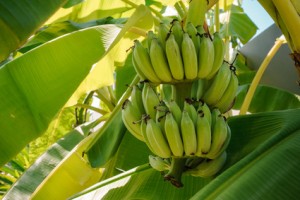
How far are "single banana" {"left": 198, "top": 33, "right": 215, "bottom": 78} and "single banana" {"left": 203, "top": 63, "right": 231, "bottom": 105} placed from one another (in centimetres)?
3

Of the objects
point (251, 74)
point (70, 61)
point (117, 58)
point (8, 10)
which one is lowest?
point (251, 74)

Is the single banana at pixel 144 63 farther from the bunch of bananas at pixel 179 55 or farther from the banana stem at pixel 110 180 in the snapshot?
the banana stem at pixel 110 180

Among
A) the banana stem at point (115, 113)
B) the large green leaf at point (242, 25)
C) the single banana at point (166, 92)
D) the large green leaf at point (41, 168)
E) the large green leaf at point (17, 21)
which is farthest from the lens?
the large green leaf at point (242, 25)

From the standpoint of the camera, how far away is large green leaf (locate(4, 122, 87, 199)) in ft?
4.01

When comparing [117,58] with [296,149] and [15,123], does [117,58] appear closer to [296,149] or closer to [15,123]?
[15,123]

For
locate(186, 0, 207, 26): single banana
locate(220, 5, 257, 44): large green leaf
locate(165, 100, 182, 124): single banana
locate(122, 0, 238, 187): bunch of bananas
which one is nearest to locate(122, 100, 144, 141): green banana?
locate(122, 0, 238, 187): bunch of bananas

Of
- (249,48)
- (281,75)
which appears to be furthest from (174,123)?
(249,48)

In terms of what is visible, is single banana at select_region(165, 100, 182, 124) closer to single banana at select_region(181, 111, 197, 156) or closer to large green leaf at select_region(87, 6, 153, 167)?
single banana at select_region(181, 111, 197, 156)

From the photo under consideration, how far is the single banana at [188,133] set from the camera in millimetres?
802

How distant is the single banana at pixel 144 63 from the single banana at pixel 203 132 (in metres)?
0.15

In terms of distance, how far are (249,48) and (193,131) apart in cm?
186

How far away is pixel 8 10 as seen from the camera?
789 mm

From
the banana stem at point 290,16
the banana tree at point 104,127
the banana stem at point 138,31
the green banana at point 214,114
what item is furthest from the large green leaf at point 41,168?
the banana stem at point 290,16

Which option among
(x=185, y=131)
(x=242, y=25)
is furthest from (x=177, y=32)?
(x=242, y=25)
